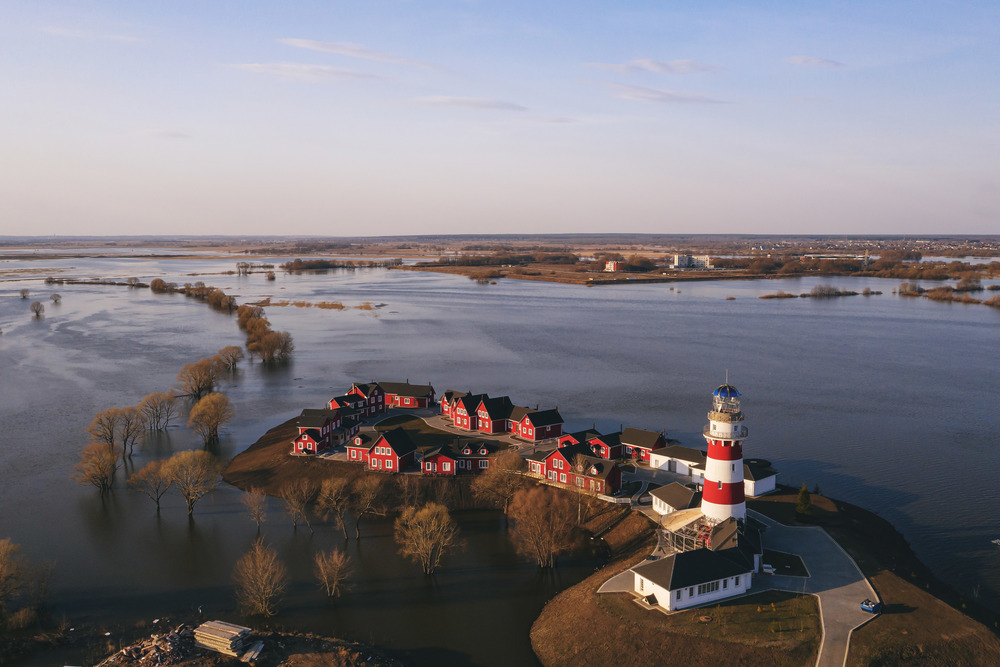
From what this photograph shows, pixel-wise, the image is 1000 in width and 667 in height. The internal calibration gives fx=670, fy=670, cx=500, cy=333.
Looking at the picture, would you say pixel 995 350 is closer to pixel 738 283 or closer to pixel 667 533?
pixel 667 533

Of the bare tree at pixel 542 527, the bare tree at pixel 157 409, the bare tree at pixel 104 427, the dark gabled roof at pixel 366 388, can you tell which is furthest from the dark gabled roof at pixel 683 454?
the bare tree at pixel 157 409

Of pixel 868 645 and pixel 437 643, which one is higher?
pixel 868 645

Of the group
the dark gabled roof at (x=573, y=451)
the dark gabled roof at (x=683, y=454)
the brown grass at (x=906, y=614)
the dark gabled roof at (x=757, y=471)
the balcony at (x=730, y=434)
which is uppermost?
the balcony at (x=730, y=434)

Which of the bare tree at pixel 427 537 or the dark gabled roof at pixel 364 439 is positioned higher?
the dark gabled roof at pixel 364 439

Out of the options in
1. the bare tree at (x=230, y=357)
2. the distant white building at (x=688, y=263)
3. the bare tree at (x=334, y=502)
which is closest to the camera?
the bare tree at (x=334, y=502)

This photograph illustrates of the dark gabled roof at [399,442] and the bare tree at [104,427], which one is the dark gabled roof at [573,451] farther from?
the bare tree at [104,427]

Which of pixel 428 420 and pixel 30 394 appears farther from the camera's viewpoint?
pixel 30 394

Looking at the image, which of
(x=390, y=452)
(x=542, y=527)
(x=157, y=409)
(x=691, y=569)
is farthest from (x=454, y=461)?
(x=157, y=409)

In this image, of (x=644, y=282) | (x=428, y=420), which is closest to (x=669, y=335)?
(x=428, y=420)
